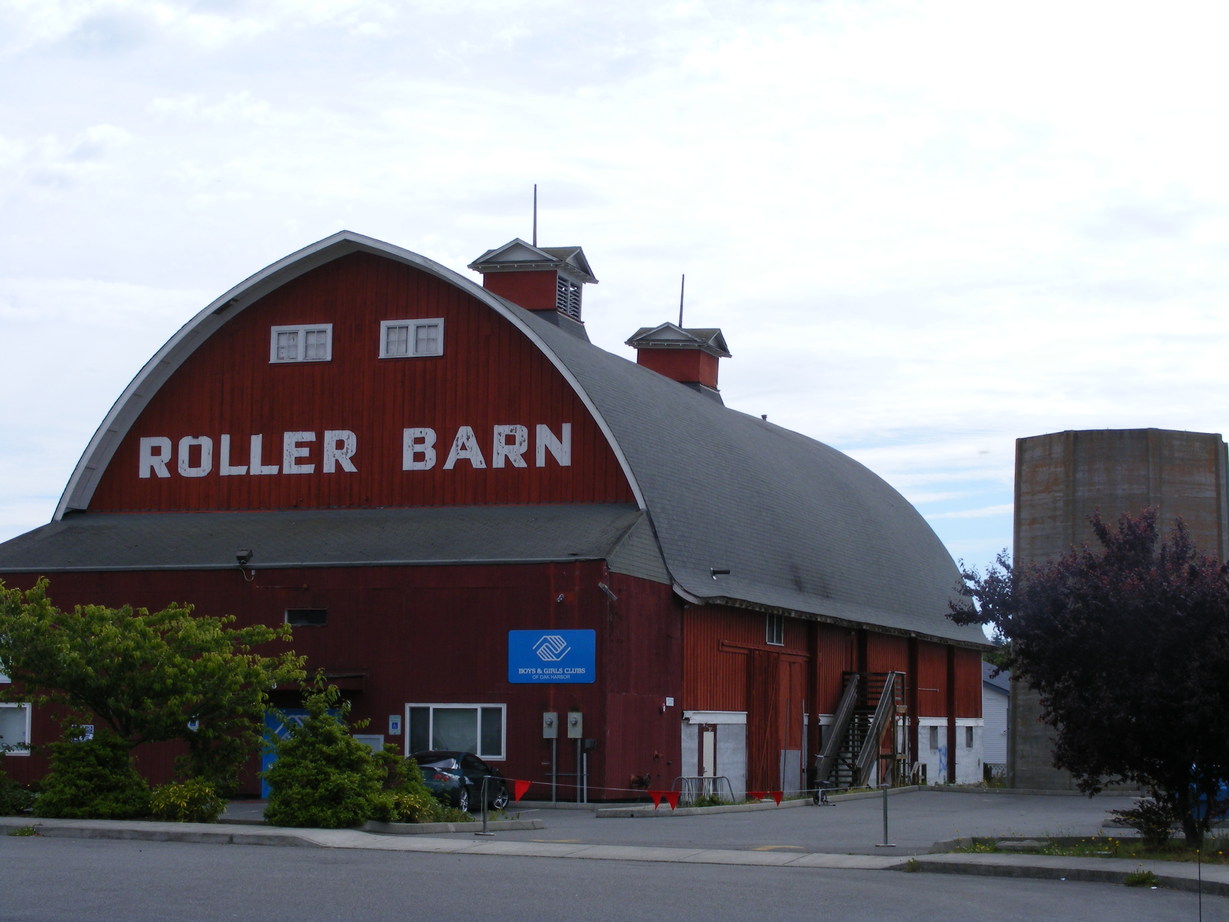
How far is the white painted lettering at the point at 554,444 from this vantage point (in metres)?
36.2

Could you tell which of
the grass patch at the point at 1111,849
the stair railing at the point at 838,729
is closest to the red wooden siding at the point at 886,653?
the stair railing at the point at 838,729

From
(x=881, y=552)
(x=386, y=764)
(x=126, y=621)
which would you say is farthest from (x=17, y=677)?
(x=881, y=552)

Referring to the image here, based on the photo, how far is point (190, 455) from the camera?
39.0m

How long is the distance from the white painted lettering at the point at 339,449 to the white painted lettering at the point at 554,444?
181 inches

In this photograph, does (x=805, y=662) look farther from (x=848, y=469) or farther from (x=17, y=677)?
(x=17, y=677)

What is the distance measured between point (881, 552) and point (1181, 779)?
2952cm

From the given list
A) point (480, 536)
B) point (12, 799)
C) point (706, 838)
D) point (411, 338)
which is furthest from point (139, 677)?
point (411, 338)

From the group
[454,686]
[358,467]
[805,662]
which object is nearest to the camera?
[454,686]

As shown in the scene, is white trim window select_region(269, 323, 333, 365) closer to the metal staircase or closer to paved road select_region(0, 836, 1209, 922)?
the metal staircase

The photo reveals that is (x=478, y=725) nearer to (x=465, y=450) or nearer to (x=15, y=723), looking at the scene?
(x=465, y=450)

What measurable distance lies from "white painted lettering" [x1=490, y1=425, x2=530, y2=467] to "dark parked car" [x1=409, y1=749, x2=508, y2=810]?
8445 millimetres

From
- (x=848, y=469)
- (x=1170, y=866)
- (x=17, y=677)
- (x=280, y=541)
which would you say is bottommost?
(x=1170, y=866)

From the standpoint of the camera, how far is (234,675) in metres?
25.1

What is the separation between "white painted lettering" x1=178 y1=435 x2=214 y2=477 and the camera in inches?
1528
